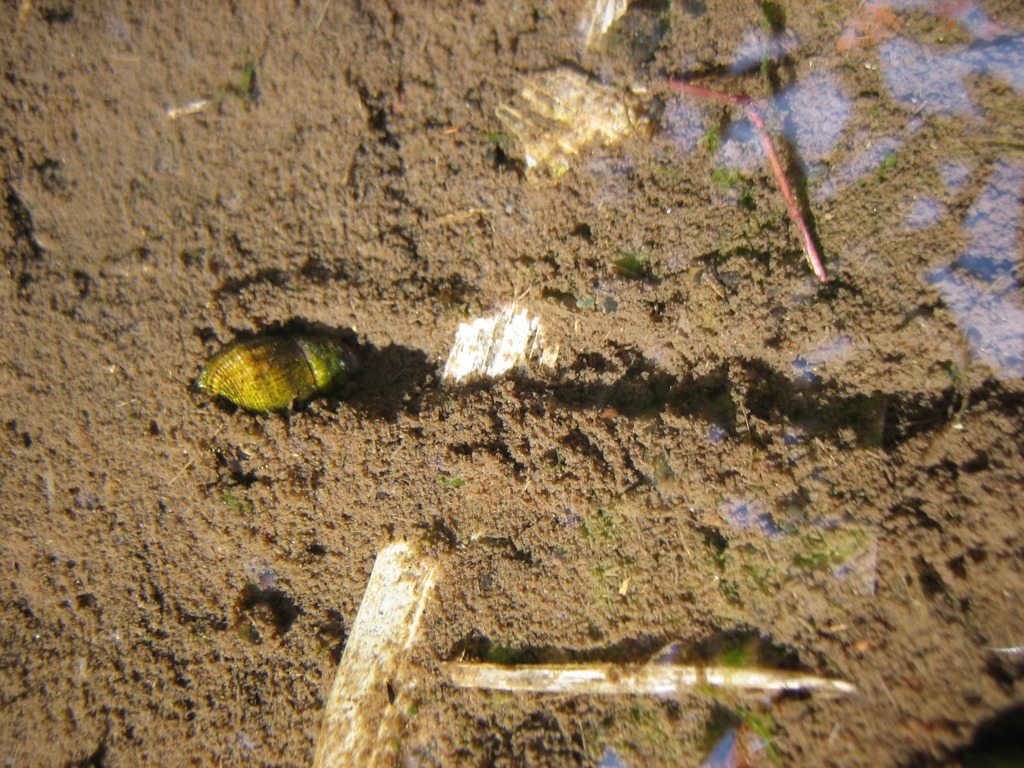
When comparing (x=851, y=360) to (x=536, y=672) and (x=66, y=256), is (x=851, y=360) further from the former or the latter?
(x=66, y=256)

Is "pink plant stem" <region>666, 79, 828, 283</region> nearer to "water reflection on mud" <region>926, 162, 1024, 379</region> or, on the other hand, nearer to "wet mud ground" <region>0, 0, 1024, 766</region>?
"wet mud ground" <region>0, 0, 1024, 766</region>

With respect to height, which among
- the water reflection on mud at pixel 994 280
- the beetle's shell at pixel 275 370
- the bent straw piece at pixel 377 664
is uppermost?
the water reflection on mud at pixel 994 280

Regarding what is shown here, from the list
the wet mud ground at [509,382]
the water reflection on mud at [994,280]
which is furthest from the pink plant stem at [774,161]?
the water reflection on mud at [994,280]

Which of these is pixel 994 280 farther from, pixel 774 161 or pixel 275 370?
pixel 275 370

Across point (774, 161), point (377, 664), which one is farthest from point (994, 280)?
point (377, 664)

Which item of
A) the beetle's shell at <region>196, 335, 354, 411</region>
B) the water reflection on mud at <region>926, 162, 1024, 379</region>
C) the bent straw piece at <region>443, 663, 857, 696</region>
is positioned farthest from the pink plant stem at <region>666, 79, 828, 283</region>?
the beetle's shell at <region>196, 335, 354, 411</region>

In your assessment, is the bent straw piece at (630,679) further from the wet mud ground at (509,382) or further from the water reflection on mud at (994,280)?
the water reflection on mud at (994,280)
